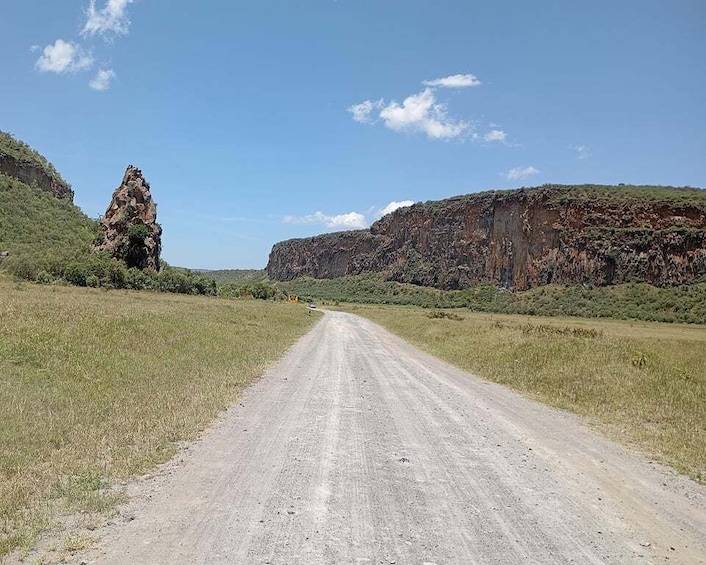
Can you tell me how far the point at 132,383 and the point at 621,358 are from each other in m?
15.1

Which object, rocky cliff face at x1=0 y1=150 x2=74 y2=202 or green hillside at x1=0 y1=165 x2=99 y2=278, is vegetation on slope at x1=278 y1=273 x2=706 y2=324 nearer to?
green hillside at x1=0 y1=165 x2=99 y2=278

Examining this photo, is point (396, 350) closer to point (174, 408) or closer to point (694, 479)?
point (174, 408)

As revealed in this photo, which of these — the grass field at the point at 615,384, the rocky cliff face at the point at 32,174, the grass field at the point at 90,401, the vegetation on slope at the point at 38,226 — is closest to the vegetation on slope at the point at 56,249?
the vegetation on slope at the point at 38,226

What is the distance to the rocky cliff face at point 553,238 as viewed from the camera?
100938 millimetres

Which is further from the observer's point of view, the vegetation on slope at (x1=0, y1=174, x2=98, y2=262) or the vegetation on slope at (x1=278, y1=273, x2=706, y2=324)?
the vegetation on slope at (x1=278, y1=273, x2=706, y2=324)

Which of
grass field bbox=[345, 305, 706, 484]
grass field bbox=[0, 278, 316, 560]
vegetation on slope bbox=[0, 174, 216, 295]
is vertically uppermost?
vegetation on slope bbox=[0, 174, 216, 295]

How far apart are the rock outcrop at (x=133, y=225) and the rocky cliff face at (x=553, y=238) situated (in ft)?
280

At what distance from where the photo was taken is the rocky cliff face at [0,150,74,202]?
69162 millimetres

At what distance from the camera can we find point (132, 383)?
11867 millimetres

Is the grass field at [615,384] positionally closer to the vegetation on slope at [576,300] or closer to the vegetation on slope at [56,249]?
the vegetation on slope at [56,249]

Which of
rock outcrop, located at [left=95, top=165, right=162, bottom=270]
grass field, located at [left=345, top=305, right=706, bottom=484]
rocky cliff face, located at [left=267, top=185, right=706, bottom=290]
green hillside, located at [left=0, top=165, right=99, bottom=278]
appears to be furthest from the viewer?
rocky cliff face, located at [left=267, top=185, right=706, bottom=290]

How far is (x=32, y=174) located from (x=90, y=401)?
7694cm

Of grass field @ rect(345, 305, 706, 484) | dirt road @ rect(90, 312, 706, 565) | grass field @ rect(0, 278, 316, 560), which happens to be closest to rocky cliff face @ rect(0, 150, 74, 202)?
grass field @ rect(0, 278, 316, 560)

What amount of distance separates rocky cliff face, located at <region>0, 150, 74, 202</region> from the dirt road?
74.9 metres
